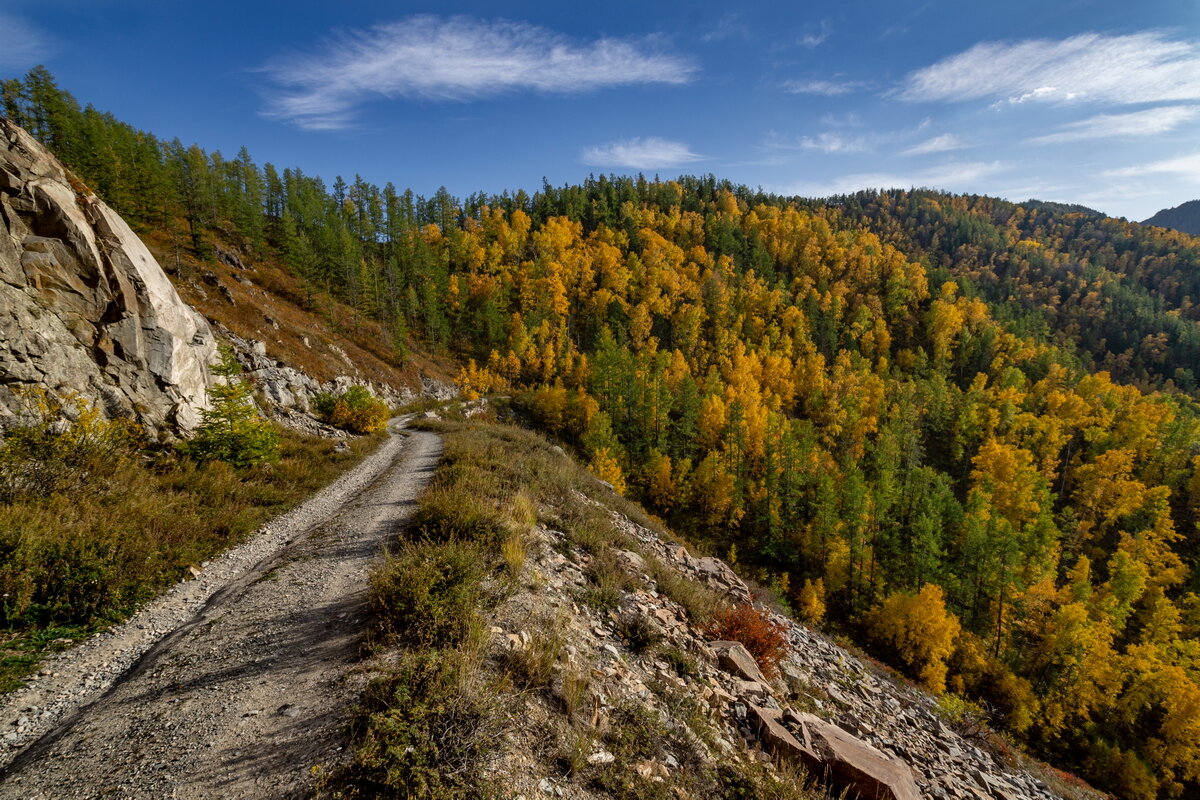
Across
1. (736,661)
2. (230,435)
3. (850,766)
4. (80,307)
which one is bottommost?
(736,661)

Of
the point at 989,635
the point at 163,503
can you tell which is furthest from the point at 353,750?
the point at 989,635

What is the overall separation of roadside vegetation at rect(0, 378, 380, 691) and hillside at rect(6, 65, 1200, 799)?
32.3m

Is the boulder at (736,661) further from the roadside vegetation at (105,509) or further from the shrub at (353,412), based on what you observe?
the shrub at (353,412)

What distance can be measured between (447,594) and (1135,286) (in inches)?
9633

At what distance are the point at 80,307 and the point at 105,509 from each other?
29.5 ft

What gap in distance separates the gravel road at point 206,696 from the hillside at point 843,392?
36.9m

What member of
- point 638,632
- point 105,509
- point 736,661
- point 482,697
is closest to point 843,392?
point 736,661

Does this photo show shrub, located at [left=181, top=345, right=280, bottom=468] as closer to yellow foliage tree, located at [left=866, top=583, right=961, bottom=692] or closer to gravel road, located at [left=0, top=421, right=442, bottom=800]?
gravel road, located at [left=0, top=421, right=442, bottom=800]

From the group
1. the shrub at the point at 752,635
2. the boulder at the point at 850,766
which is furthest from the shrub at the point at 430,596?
the shrub at the point at 752,635

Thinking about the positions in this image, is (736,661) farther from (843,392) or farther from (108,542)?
(843,392)

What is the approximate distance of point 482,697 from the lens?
469 cm

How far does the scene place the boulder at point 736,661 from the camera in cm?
855

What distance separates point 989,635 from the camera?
38750 millimetres

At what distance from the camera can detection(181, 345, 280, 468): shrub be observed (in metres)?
14.9
